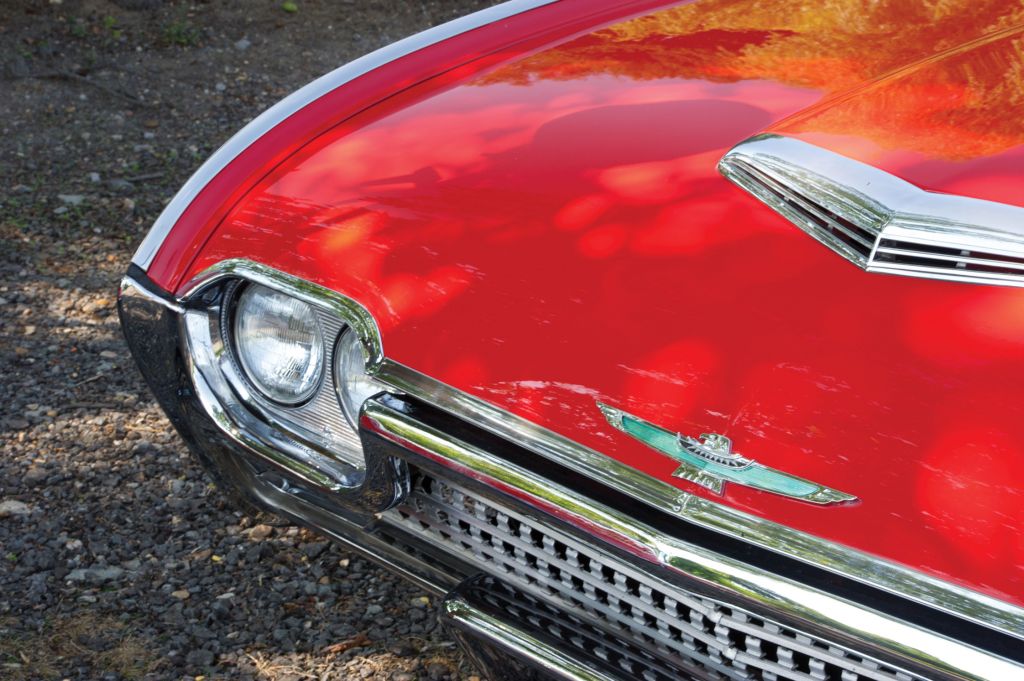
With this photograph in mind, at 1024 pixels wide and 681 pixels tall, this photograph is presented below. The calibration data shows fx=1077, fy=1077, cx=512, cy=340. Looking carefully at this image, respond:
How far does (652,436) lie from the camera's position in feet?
4.56

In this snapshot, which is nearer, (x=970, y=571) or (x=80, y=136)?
A: (x=970, y=571)

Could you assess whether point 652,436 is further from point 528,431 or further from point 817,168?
point 817,168

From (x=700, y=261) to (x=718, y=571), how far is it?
44 cm

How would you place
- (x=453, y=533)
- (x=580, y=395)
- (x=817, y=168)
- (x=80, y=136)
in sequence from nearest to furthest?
(x=580, y=395) < (x=817, y=168) < (x=453, y=533) < (x=80, y=136)

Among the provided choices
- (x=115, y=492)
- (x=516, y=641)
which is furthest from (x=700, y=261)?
(x=115, y=492)

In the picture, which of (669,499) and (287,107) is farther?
(287,107)

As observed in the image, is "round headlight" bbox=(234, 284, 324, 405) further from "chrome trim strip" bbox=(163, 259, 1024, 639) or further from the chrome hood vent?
the chrome hood vent

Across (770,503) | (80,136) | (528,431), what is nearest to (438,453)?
(528,431)

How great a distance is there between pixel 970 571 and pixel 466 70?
1352 mm

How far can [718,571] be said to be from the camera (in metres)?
1.31

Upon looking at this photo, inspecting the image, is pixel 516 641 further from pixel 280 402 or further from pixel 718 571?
pixel 280 402

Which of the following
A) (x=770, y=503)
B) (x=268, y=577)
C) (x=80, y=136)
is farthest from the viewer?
(x=80, y=136)

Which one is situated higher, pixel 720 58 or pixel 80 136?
pixel 720 58

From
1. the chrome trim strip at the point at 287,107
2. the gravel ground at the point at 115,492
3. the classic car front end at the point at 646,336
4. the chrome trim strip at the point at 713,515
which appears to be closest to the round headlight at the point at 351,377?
the classic car front end at the point at 646,336
